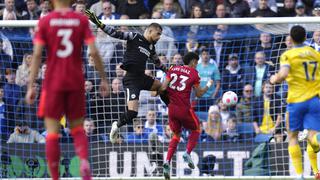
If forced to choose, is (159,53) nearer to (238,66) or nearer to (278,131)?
(238,66)

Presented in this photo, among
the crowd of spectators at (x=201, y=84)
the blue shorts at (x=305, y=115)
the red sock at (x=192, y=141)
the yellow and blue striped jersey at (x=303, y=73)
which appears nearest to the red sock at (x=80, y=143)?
the yellow and blue striped jersey at (x=303, y=73)

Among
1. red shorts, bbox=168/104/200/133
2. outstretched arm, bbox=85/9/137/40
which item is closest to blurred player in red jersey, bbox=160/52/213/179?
red shorts, bbox=168/104/200/133

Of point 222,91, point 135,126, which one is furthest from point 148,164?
point 222,91

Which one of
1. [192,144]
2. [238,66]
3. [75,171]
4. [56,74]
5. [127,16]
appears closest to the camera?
[56,74]

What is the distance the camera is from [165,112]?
55.0ft

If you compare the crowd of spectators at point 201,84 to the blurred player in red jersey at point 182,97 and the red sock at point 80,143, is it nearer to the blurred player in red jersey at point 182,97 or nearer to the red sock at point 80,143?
the blurred player in red jersey at point 182,97

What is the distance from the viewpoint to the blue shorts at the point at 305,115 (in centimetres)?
1212

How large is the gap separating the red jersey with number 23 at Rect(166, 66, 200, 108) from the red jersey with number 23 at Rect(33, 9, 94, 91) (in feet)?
13.8

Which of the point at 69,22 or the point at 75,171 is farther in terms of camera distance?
the point at 75,171

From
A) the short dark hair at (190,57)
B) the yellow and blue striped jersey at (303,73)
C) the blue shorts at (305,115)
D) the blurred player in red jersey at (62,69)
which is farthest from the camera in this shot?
the short dark hair at (190,57)

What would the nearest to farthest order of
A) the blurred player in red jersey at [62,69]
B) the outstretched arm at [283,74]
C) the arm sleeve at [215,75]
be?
1. the blurred player in red jersey at [62,69]
2. the outstretched arm at [283,74]
3. the arm sleeve at [215,75]

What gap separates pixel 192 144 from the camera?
14797 mm

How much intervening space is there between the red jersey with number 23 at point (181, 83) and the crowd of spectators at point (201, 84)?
4.96 feet

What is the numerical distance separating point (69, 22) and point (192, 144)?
4845 mm
